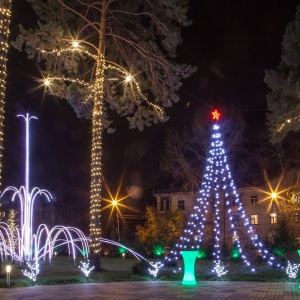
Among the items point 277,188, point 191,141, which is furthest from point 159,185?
point 191,141

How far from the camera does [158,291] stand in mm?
12453

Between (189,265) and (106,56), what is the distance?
11048 millimetres

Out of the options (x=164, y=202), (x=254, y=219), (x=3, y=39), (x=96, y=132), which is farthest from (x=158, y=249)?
(x=164, y=202)

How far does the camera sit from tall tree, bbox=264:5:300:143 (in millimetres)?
16859

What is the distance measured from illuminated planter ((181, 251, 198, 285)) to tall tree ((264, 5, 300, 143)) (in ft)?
21.6

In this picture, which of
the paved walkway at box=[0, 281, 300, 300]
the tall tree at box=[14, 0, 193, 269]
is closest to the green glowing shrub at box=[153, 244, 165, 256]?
the tall tree at box=[14, 0, 193, 269]

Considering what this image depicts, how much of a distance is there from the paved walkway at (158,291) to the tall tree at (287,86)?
6.61 m

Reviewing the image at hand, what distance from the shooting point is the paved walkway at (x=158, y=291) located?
11.3 meters

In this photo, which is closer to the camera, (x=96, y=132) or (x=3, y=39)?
(x=3, y=39)

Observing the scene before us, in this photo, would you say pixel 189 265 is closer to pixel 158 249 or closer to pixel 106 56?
pixel 106 56

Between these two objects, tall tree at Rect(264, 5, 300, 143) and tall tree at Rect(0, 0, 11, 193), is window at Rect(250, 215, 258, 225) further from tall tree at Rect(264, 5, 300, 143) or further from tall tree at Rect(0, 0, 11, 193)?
tall tree at Rect(0, 0, 11, 193)

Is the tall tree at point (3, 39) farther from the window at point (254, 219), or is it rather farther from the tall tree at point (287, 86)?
the window at point (254, 219)

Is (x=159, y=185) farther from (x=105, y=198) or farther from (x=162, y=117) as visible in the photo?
(x=162, y=117)

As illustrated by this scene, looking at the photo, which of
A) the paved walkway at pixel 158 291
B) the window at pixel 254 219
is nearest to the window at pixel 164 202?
the window at pixel 254 219
